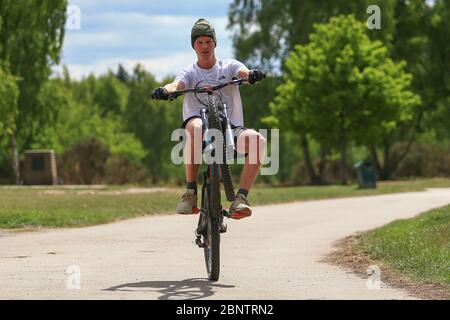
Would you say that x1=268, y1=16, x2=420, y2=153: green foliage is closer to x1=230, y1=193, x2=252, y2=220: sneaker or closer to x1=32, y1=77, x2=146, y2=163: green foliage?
x1=32, y1=77, x2=146, y2=163: green foliage

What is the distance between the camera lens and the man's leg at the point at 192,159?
31.2 ft

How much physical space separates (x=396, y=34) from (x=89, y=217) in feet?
145

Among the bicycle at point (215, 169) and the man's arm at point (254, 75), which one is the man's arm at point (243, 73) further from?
the bicycle at point (215, 169)

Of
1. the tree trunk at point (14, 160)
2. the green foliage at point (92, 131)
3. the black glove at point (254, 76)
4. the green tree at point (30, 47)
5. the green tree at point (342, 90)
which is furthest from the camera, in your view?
the green foliage at point (92, 131)

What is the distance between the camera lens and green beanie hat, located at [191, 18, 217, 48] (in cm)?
996

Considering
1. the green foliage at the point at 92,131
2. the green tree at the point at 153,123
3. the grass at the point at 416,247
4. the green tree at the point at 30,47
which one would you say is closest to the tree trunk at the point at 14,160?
the green tree at the point at 30,47

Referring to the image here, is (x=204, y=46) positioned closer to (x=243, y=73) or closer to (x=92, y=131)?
(x=243, y=73)

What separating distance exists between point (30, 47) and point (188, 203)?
4076 cm

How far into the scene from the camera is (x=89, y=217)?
19.2 meters

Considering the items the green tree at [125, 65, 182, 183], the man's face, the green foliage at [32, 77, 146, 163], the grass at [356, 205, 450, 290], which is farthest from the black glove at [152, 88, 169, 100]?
the green tree at [125, 65, 182, 183]

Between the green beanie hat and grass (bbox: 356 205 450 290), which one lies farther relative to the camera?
grass (bbox: 356 205 450 290)

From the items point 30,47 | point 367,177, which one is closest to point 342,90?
point 367,177

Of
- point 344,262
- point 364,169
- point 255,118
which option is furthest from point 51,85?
point 344,262

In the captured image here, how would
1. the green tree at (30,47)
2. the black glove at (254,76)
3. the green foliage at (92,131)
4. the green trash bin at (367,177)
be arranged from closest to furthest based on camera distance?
the black glove at (254,76) < the green trash bin at (367,177) < the green tree at (30,47) < the green foliage at (92,131)
